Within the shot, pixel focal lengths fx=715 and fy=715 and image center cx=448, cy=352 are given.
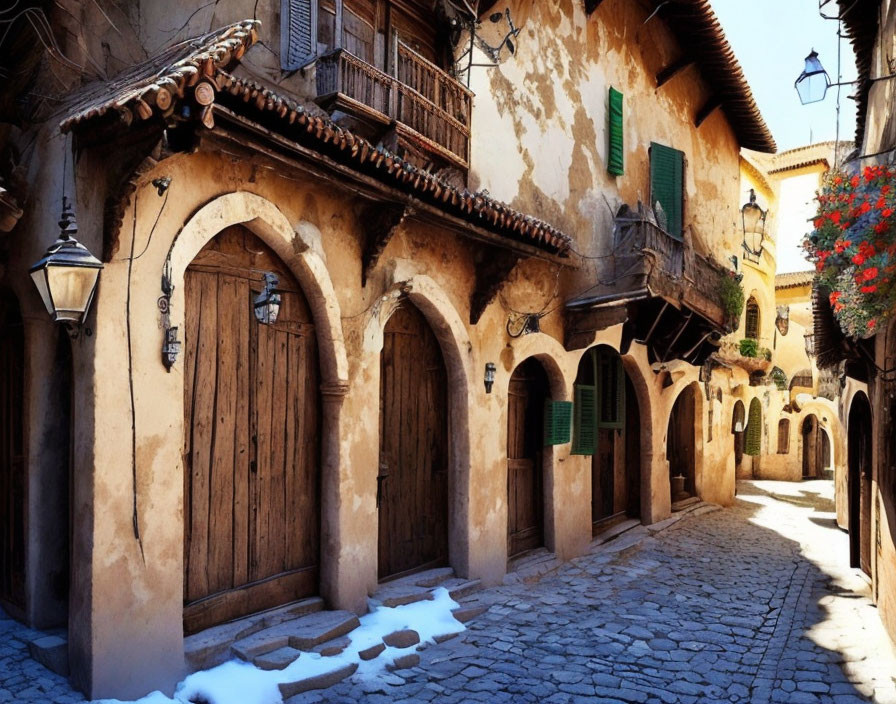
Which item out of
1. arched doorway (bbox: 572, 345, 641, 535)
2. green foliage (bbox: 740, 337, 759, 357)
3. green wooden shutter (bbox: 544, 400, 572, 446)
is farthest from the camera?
green foliage (bbox: 740, 337, 759, 357)

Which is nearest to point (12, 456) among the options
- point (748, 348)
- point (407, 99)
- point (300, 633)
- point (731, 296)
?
point (300, 633)

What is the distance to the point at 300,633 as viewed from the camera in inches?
248

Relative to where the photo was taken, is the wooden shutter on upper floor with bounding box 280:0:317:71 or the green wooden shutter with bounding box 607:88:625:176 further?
the green wooden shutter with bounding box 607:88:625:176

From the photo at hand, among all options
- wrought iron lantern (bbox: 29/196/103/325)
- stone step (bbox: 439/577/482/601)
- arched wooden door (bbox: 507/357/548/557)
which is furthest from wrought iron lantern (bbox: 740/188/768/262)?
wrought iron lantern (bbox: 29/196/103/325)

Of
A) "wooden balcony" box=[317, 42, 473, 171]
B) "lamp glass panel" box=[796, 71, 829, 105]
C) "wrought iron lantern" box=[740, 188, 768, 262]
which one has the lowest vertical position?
"wooden balcony" box=[317, 42, 473, 171]

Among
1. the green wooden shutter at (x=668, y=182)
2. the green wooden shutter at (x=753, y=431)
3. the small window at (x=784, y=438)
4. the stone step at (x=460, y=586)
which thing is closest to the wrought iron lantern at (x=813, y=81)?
the green wooden shutter at (x=668, y=182)

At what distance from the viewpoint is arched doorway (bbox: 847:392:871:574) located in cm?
984

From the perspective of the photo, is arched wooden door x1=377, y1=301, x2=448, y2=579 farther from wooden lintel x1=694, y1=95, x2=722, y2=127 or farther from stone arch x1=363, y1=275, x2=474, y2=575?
wooden lintel x1=694, y1=95, x2=722, y2=127

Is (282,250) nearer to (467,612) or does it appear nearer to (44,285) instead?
(44,285)

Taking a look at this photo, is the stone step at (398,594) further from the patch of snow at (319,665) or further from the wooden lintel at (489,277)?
the wooden lintel at (489,277)

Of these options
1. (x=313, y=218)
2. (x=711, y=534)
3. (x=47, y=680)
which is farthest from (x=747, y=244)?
(x=47, y=680)

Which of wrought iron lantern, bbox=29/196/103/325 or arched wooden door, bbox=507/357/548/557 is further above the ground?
wrought iron lantern, bbox=29/196/103/325

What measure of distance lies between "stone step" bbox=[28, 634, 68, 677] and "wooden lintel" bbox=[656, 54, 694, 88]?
44.5 ft

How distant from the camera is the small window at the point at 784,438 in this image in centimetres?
2678
